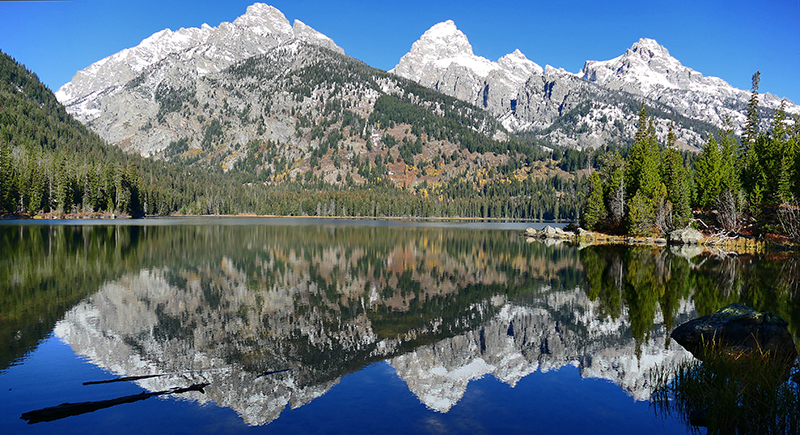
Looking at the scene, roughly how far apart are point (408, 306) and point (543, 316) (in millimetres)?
7121

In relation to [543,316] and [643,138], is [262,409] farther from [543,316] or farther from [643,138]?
[643,138]

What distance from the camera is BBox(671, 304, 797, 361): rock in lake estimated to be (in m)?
13.9

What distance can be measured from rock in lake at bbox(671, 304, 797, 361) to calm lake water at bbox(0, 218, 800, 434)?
909mm

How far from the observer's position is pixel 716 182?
8031 centimetres

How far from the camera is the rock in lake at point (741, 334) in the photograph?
548 inches

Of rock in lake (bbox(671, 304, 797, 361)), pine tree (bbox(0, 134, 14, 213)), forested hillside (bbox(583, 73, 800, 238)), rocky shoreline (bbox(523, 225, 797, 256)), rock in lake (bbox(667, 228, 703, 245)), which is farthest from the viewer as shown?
pine tree (bbox(0, 134, 14, 213))

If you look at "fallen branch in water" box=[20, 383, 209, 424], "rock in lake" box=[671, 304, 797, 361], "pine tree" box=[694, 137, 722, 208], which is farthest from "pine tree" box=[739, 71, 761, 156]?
"fallen branch in water" box=[20, 383, 209, 424]

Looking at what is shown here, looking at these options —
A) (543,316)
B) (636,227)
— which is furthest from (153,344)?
(636,227)

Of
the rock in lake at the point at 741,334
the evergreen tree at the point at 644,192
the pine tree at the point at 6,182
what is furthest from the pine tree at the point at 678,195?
the pine tree at the point at 6,182

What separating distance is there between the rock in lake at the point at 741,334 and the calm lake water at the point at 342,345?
909mm

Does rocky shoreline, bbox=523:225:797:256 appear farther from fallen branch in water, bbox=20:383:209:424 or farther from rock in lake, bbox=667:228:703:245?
fallen branch in water, bbox=20:383:209:424

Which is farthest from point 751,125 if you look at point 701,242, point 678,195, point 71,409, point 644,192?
point 71,409

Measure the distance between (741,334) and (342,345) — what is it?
1403cm

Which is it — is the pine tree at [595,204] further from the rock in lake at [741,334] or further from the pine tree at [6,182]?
the pine tree at [6,182]
